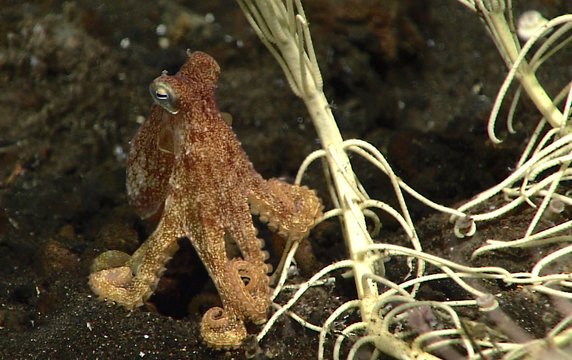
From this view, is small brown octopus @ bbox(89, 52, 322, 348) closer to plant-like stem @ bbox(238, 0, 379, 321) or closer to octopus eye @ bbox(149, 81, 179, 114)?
octopus eye @ bbox(149, 81, 179, 114)

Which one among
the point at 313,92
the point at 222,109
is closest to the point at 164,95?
the point at 313,92

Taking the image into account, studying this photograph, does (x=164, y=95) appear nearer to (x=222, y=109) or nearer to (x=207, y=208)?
(x=207, y=208)

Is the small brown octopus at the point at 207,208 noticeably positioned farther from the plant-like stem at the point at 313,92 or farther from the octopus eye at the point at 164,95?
the plant-like stem at the point at 313,92

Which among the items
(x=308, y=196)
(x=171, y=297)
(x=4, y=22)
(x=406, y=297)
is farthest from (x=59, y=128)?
(x=406, y=297)

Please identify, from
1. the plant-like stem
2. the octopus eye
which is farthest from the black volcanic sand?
the octopus eye

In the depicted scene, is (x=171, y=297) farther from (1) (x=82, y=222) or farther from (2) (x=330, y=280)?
(1) (x=82, y=222)

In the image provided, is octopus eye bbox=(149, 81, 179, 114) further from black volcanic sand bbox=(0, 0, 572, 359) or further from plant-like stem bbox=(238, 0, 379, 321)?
black volcanic sand bbox=(0, 0, 572, 359)

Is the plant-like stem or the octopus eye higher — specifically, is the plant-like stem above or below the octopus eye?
below

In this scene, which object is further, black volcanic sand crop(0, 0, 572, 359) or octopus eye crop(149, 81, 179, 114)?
black volcanic sand crop(0, 0, 572, 359)
